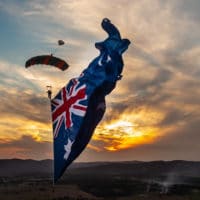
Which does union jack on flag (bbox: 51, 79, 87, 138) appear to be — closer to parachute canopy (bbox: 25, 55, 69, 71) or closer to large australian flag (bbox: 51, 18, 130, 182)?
large australian flag (bbox: 51, 18, 130, 182)

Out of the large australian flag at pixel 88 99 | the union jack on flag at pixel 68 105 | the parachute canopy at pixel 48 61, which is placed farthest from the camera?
the parachute canopy at pixel 48 61

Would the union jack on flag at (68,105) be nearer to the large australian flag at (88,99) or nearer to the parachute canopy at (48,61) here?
the large australian flag at (88,99)

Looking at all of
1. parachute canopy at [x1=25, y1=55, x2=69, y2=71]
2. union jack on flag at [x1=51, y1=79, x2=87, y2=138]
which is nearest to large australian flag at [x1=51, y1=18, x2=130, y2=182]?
union jack on flag at [x1=51, y1=79, x2=87, y2=138]

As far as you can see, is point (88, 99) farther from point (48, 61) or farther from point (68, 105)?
point (48, 61)

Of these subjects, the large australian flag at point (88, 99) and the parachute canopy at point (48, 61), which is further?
the parachute canopy at point (48, 61)

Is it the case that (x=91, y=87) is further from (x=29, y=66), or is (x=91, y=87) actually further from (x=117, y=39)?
(x=29, y=66)

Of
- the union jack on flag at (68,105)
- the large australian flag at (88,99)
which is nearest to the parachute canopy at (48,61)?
the union jack on flag at (68,105)
